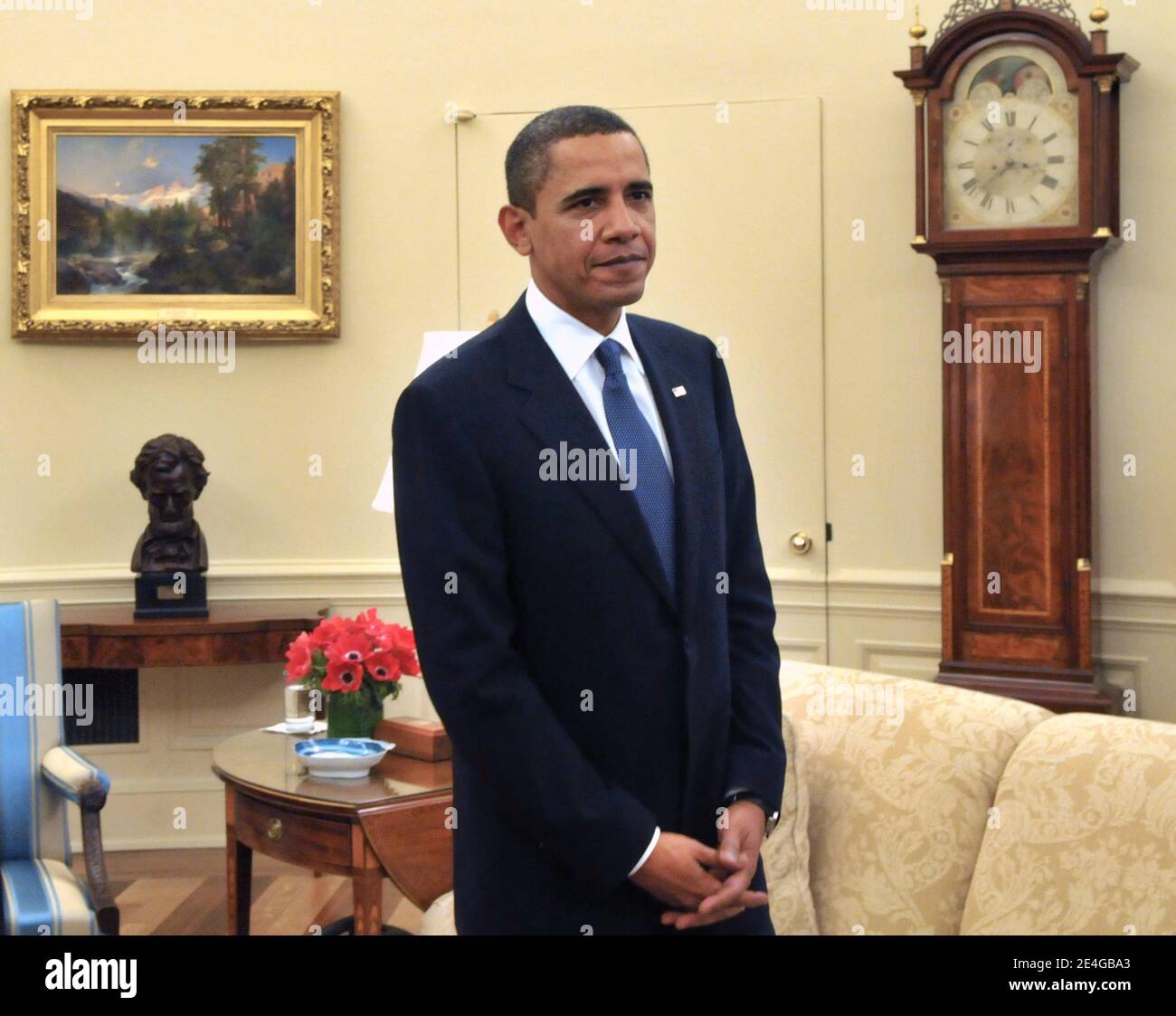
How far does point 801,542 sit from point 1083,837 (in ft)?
9.45

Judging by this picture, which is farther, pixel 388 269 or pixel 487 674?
pixel 388 269

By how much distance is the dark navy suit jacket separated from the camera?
155 cm

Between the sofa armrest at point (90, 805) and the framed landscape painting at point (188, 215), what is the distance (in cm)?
226

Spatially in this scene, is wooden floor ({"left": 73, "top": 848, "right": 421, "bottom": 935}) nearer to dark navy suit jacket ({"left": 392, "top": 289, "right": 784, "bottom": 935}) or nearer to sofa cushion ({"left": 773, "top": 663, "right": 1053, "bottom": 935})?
sofa cushion ({"left": 773, "top": 663, "right": 1053, "bottom": 935})

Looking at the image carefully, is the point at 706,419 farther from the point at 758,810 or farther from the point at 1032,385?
the point at 1032,385

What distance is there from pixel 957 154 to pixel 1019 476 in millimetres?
1069

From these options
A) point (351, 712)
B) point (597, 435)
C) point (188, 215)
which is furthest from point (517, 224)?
point (188, 215)

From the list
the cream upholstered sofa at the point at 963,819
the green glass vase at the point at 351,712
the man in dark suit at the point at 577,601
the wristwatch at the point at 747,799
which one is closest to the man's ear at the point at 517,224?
the man in dark suit at the point at 577,601

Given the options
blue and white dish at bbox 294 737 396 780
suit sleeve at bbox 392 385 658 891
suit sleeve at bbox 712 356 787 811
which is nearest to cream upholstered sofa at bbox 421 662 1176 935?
blue and white dish at bbox 294 737 396 780

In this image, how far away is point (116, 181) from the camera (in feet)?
17.6

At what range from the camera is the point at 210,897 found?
4.81 m

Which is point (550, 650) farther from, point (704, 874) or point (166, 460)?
point (166, 460)

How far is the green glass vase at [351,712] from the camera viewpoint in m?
3.43
